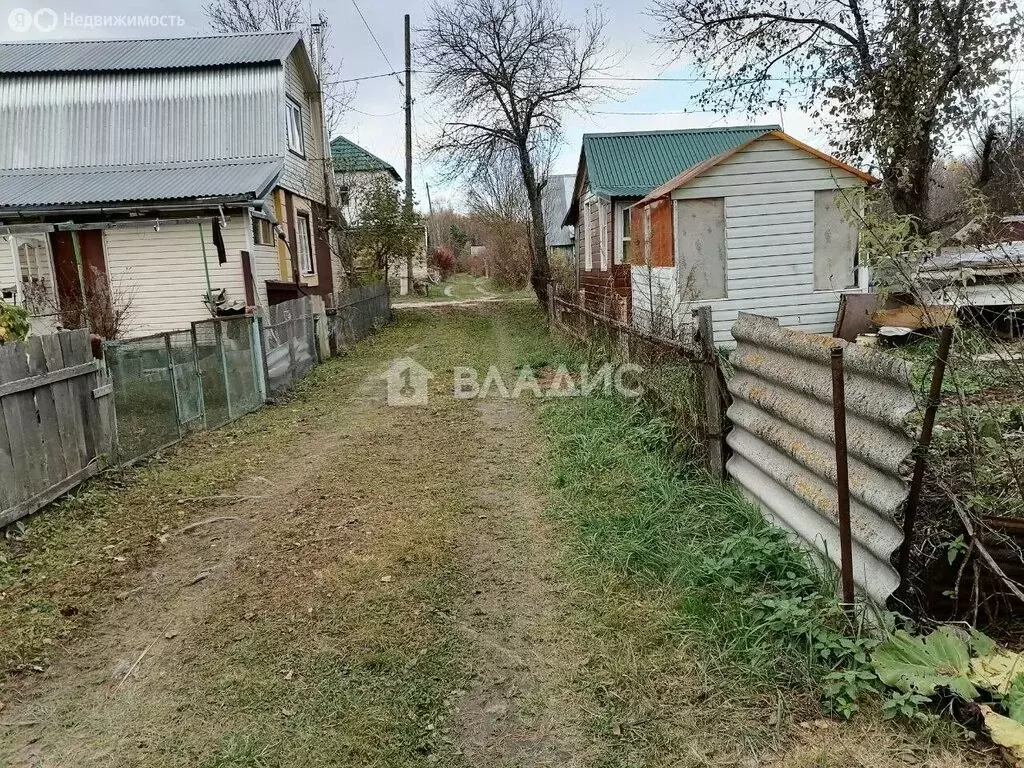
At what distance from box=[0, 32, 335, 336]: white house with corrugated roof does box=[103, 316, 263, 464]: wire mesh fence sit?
11.3 ft

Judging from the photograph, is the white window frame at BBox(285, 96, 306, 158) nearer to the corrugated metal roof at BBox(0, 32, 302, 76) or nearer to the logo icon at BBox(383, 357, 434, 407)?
the corrugated metal roof at BBox(0, 32, 302, 76)

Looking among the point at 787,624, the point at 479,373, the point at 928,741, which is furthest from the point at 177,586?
the point at 479,373

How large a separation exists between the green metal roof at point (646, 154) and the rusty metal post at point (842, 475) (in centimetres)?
1392

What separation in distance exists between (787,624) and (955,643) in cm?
69

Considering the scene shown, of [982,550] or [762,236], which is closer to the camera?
[982,550]

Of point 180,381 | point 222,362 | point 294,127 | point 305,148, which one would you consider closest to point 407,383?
point 222,362

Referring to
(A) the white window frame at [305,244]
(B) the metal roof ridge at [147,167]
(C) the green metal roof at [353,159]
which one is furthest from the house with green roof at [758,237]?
(C) the green metal roof at [353,159]

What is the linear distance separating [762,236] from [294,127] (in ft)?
41.0

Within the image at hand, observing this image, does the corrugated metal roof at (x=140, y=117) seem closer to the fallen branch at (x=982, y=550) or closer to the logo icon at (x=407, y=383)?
the logo icon at (x=407, y=383)

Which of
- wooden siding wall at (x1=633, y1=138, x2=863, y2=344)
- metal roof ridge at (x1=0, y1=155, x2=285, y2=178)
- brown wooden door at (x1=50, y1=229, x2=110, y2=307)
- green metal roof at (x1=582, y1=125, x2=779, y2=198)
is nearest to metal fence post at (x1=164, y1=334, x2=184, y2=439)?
wooden siding wall at (x1=633, y1=138, x2=863, y2=344)

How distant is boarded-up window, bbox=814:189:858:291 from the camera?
11.7 m

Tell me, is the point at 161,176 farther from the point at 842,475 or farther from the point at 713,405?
the point at 842,475

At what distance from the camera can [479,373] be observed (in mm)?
11906

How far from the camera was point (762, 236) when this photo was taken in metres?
11.8
